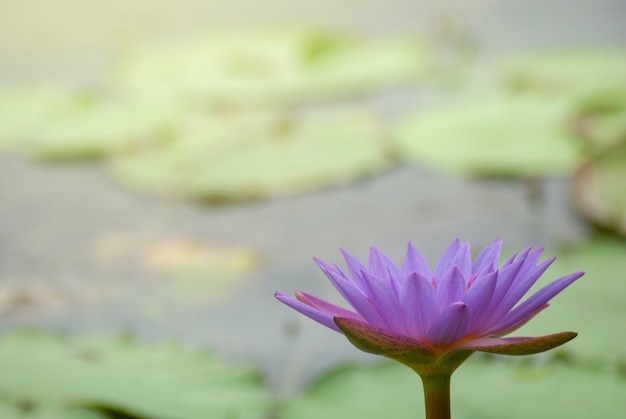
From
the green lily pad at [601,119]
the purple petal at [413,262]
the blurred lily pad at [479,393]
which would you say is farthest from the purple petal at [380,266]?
the green lily pad at [601,119]

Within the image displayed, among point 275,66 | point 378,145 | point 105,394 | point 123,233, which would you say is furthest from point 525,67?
point 105,394

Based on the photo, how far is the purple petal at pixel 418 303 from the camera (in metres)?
0.59

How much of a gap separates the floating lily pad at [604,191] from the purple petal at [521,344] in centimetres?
85

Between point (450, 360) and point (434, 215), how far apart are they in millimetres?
1031

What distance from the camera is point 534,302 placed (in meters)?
0.60

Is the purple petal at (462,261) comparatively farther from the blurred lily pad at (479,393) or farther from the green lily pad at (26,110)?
the green lily pad at (26,110)

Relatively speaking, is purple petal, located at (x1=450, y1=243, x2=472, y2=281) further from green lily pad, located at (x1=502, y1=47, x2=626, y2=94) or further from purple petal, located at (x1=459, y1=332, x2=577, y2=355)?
green lily pad, located at (x1=502, y1=47, x2=626, y2=94)

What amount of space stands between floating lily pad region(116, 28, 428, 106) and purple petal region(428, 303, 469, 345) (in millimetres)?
1810

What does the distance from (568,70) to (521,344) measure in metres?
1.81

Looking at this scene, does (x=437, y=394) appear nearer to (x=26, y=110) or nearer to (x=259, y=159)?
(x=259, y=159)

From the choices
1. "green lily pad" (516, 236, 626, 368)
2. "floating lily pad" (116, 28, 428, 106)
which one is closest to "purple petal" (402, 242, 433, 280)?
"green lily pad" (516, 236, 626, 368)

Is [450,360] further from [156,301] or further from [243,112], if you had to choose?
[243,112]

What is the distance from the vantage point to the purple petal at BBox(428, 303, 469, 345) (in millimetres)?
577

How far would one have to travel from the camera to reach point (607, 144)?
169 cm
